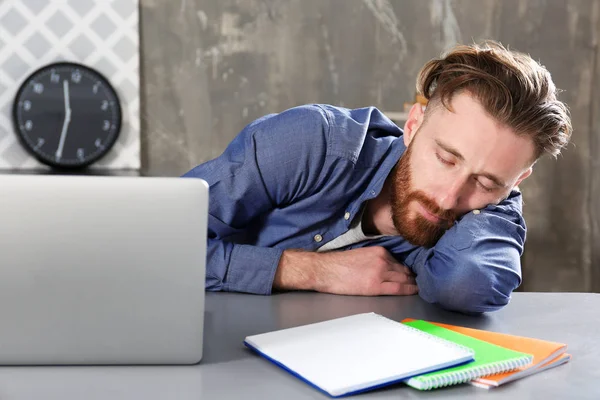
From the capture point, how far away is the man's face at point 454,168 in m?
1.53

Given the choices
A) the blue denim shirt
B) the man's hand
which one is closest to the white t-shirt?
the blue denim shirt

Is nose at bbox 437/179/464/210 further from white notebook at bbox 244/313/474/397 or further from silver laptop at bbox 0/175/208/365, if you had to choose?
silver laptop at bbox 0/175/208/365

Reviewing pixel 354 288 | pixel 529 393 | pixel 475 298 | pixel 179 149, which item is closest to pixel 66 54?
pixel 179 149

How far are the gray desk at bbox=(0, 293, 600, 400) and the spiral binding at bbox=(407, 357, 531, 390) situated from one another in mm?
11

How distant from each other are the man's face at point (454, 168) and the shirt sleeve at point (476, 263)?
0.04 meters

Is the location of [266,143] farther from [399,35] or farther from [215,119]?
[399,35]

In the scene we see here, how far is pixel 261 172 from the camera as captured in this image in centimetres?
160

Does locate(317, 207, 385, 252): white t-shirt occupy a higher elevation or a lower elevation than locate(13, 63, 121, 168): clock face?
lower

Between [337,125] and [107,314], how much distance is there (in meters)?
0.88

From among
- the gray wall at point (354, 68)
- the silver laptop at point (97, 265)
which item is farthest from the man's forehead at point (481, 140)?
the gray wall at point (354, 68)

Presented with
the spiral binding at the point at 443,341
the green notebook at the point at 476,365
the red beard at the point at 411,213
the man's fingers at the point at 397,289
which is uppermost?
the red beard at the point at 411,213

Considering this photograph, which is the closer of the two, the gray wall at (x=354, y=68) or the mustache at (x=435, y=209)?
the mustache at (x=435, y=209)

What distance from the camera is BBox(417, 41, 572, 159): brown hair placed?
1.54 meters

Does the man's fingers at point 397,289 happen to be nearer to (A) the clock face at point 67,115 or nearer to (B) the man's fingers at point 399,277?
(B) the man's fingers at point 399,277
